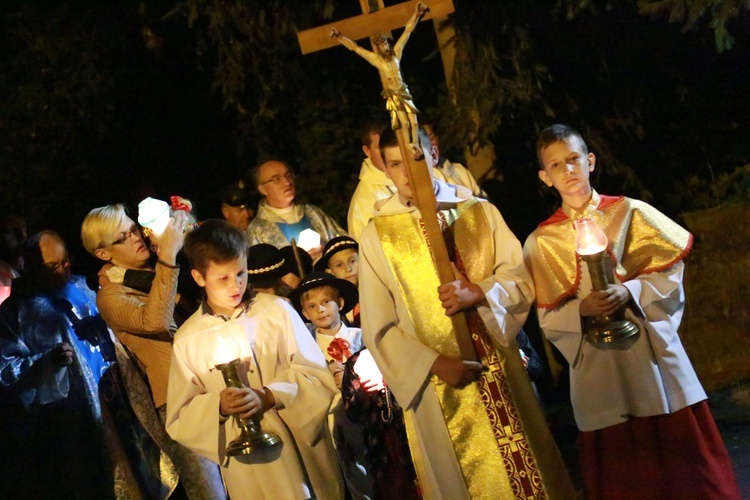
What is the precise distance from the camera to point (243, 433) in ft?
15.5

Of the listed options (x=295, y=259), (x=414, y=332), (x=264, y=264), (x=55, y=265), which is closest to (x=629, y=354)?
(x=414, y=332)

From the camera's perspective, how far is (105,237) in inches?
251

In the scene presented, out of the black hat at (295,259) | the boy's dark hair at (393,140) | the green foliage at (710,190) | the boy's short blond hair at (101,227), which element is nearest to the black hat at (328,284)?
the black hat at (295,259)

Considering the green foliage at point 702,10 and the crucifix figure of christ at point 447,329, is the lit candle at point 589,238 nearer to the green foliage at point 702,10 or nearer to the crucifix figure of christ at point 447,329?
the crucifix figure of christ at point 447,329

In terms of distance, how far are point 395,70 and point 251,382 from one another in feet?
5.50

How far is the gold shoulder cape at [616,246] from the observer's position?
519 centimetres

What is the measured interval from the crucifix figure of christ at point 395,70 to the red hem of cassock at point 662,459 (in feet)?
6.11

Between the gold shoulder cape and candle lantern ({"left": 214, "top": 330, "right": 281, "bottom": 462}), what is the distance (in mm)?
1580

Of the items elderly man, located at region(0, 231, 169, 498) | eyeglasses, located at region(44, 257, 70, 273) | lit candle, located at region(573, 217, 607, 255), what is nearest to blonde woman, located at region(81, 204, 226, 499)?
elderly man, located at region(0, 231, 169, 498)

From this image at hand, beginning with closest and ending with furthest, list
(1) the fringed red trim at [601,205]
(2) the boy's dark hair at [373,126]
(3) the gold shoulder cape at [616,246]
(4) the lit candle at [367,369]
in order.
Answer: (3) the gold shoulder cape at [616,246] < (1) the fringed red trim at [601,205] < (4) the lit candle at [367,369] < (2) the boy's dark hair at [373,126]

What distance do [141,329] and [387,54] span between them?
2.25m

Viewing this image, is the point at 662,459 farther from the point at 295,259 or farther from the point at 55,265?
the point at 55,265

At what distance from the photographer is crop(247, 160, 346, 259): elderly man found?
7.45 meters

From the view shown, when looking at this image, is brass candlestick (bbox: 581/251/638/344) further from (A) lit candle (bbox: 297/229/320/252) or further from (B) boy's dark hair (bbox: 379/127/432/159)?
(A) lit candle (bbox: 297/229/320/252)
